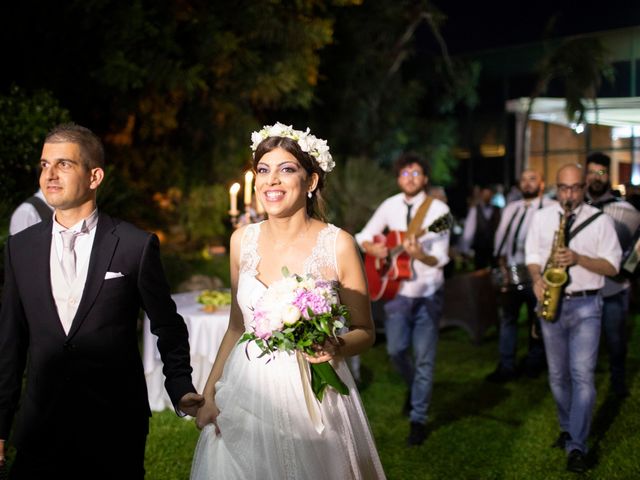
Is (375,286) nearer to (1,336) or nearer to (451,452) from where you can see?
(451,452)

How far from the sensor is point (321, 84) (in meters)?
21.7

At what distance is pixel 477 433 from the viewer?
6945mm

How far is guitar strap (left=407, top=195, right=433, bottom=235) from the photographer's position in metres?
7.15

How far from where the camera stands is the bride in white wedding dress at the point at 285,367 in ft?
11.0

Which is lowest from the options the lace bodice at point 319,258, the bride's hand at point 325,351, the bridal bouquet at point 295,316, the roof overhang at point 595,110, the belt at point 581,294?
the belt at point 581,294

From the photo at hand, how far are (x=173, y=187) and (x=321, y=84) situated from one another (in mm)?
7728

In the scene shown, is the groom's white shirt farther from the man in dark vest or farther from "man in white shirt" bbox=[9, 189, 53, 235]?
the man in dark vest

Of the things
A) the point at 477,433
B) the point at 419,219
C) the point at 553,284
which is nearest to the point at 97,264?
the point at 553,284

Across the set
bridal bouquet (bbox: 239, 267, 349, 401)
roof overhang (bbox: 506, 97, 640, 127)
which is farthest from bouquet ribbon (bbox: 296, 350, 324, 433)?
roof overhang (bbox: 506, 97, 640, 127)

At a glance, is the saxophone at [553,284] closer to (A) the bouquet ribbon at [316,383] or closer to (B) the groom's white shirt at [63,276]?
(A) the bouquet ribbon at [316,383]

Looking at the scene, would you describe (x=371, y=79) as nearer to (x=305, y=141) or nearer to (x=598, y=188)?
(x=598, y=188)

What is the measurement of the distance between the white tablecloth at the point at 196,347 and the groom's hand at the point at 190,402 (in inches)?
143

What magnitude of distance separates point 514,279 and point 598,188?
1.34 meters

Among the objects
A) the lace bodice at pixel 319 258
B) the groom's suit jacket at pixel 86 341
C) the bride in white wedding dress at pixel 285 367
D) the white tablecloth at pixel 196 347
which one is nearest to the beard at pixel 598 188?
the white tablecloth at pixel 196 347
